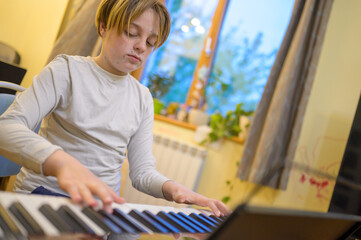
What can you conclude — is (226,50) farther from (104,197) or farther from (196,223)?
(104,197)

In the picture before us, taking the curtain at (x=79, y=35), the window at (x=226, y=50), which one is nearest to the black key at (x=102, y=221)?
the curtain at (x=79, y=35)

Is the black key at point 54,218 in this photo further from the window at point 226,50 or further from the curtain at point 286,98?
the window at point 226,50

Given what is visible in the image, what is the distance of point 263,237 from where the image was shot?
53 centimetres

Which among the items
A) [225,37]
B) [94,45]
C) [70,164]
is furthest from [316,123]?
[70,164]

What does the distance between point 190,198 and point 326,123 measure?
5.22ft

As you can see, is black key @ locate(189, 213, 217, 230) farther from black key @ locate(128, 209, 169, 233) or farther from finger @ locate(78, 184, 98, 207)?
finger @ locate(78, 184, 98, 207)

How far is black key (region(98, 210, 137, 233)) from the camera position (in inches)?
21.0

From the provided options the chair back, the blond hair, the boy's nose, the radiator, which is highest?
the blond hair

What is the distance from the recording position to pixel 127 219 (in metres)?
0.57

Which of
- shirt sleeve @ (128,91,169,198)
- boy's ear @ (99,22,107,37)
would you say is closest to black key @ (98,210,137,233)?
shirt sleeve @ (128,91,169,198)

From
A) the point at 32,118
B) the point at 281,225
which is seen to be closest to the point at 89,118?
the point at 32,118

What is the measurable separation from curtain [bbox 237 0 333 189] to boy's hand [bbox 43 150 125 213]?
1.60 metres

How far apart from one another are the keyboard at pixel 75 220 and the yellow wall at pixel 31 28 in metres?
2.32

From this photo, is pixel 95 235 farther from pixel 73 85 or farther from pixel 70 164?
pixel 73 85
